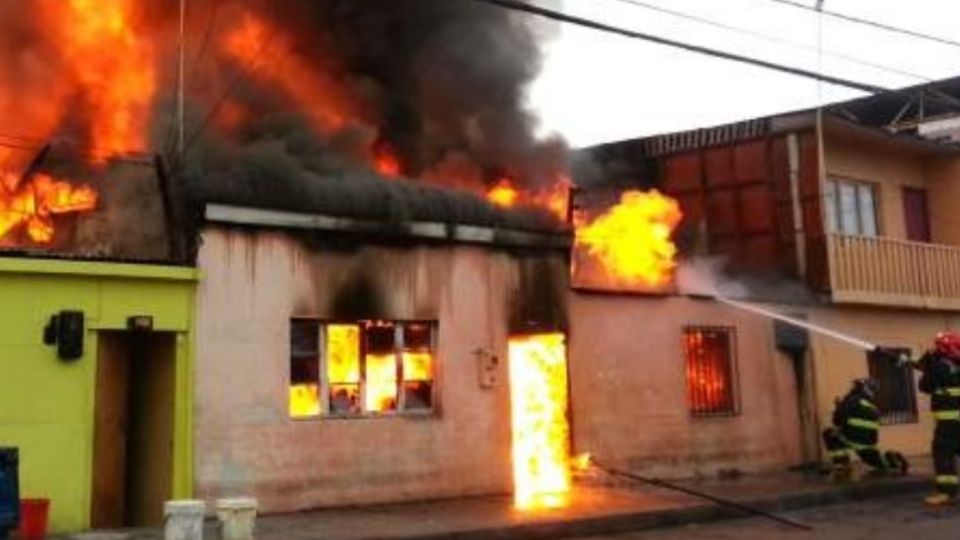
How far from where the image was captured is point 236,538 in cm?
976

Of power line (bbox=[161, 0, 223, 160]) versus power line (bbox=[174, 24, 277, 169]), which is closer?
power line (bbox=[174, 24, 277, 169])

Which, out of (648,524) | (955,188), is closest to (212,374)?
(648,524)

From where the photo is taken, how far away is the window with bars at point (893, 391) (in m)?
20.4

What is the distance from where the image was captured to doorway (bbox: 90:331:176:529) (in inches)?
467

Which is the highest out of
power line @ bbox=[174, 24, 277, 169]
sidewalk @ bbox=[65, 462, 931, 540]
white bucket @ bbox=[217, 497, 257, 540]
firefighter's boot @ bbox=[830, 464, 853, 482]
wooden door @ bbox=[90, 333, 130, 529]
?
power line @ bbox=[174, 24, 277, 169]

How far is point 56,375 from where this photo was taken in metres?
11.2

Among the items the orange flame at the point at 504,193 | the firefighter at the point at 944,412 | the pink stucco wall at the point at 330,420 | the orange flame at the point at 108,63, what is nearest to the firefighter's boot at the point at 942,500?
the firefighter at the point at 944,412

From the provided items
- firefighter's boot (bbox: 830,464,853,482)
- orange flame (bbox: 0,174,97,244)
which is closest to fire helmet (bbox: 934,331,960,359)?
firefighter's boot (bbox: 830,464,853,482)

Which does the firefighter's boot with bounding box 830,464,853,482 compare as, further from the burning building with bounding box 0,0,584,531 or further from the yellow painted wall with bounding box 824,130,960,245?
the yellow painted wall with bounding box 824,130,960,245

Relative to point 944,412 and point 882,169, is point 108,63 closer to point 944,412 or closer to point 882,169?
point 944,412

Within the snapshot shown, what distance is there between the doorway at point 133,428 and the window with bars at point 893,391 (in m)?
12.9

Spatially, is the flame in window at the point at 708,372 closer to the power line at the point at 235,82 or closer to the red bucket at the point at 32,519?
the power line at the point at 235,82

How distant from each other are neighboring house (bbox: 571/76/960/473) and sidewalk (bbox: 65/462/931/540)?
142 cm

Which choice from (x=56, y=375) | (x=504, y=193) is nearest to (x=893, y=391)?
(x=504, y=193)
